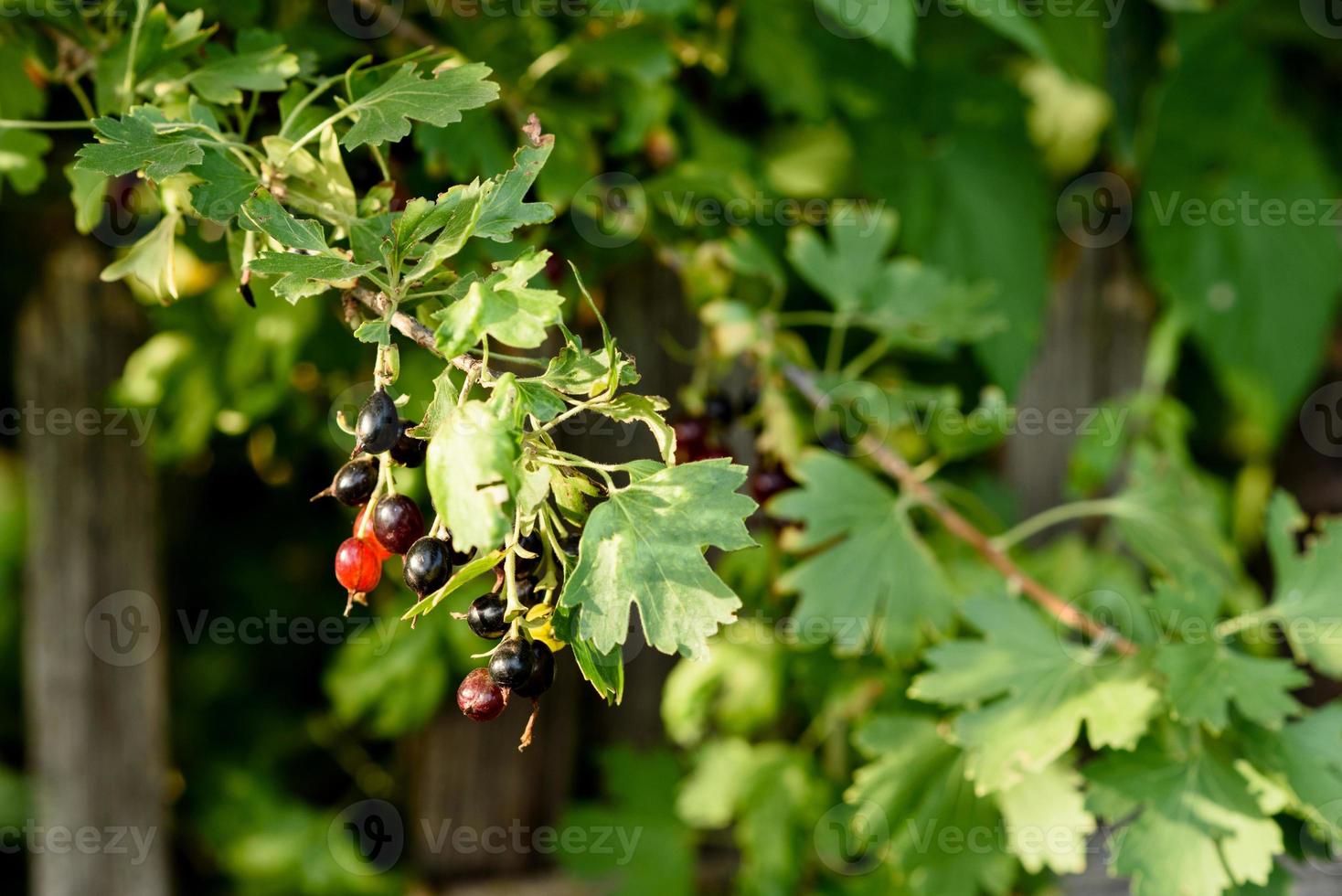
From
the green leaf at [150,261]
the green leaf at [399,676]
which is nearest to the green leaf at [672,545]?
the green leaf at [150,261]

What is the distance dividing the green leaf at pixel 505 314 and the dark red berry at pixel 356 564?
0.21 meters

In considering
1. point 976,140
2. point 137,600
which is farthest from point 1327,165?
point 137,600

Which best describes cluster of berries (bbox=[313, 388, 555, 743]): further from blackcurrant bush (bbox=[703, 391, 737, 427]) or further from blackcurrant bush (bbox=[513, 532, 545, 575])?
blackcurrant bush (bbox=[703, 391, 737, 427])

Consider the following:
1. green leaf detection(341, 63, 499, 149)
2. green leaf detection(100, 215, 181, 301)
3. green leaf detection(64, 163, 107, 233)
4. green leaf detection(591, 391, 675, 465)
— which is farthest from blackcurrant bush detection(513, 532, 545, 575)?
green leaf detection(64, 163, 107, 233)

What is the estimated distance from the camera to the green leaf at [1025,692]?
968 mm

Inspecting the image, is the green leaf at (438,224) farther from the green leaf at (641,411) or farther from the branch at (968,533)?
the branch at (968,533)

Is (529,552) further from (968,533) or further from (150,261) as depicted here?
(968,533)

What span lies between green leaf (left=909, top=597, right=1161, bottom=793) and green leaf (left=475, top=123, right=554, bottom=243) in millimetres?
641

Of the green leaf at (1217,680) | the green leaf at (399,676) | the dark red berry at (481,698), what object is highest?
the dark red berry at (481,698)

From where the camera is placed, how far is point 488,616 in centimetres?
68

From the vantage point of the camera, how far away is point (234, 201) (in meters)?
0.77

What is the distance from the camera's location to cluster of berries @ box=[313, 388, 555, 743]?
63 cm

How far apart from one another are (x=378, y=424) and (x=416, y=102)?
285mm

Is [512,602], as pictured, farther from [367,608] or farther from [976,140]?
[976,140]
